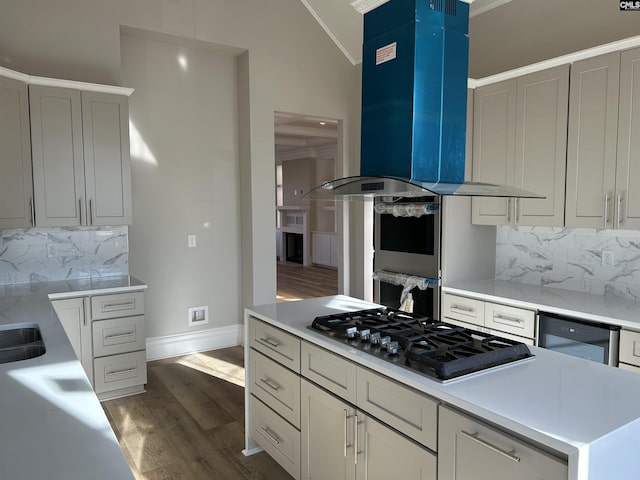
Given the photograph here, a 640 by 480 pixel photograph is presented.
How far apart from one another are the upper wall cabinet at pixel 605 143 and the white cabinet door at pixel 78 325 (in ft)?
11.2

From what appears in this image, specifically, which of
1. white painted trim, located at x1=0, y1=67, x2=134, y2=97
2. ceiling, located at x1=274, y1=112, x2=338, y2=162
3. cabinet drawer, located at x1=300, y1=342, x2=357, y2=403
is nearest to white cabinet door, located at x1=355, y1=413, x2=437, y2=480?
cabinet drawer, located at x1=300, y1=342, x2=357, y2=403

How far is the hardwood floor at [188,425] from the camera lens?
2.70 metres

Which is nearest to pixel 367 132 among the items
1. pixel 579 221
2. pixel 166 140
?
pixel 579 221

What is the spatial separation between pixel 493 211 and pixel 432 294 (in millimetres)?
781

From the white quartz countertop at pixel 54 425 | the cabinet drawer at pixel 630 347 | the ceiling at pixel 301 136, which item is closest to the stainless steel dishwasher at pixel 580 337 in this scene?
the cabinet drawer at pixel 630 347

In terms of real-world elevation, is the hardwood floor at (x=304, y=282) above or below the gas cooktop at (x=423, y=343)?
below

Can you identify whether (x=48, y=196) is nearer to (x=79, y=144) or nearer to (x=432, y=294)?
(x=79, y=144)

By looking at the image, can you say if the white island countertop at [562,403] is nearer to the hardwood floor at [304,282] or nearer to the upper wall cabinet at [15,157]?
the upper wall cabinet at [15,157]

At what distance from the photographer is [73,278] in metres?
3.89

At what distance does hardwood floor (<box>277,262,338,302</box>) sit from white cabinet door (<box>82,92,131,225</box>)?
3.91m

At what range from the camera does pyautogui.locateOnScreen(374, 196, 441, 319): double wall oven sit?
364 cm

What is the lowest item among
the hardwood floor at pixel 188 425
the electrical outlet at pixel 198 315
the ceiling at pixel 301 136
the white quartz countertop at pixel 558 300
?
→ the hardwood floor at pixel 188 425

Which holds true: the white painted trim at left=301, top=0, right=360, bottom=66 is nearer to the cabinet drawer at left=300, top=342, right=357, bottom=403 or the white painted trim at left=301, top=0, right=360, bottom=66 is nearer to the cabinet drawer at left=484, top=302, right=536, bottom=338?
the cabinet drawer at left=484, top=302, right=536, bottom=338

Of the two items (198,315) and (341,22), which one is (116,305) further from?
(341,22)
